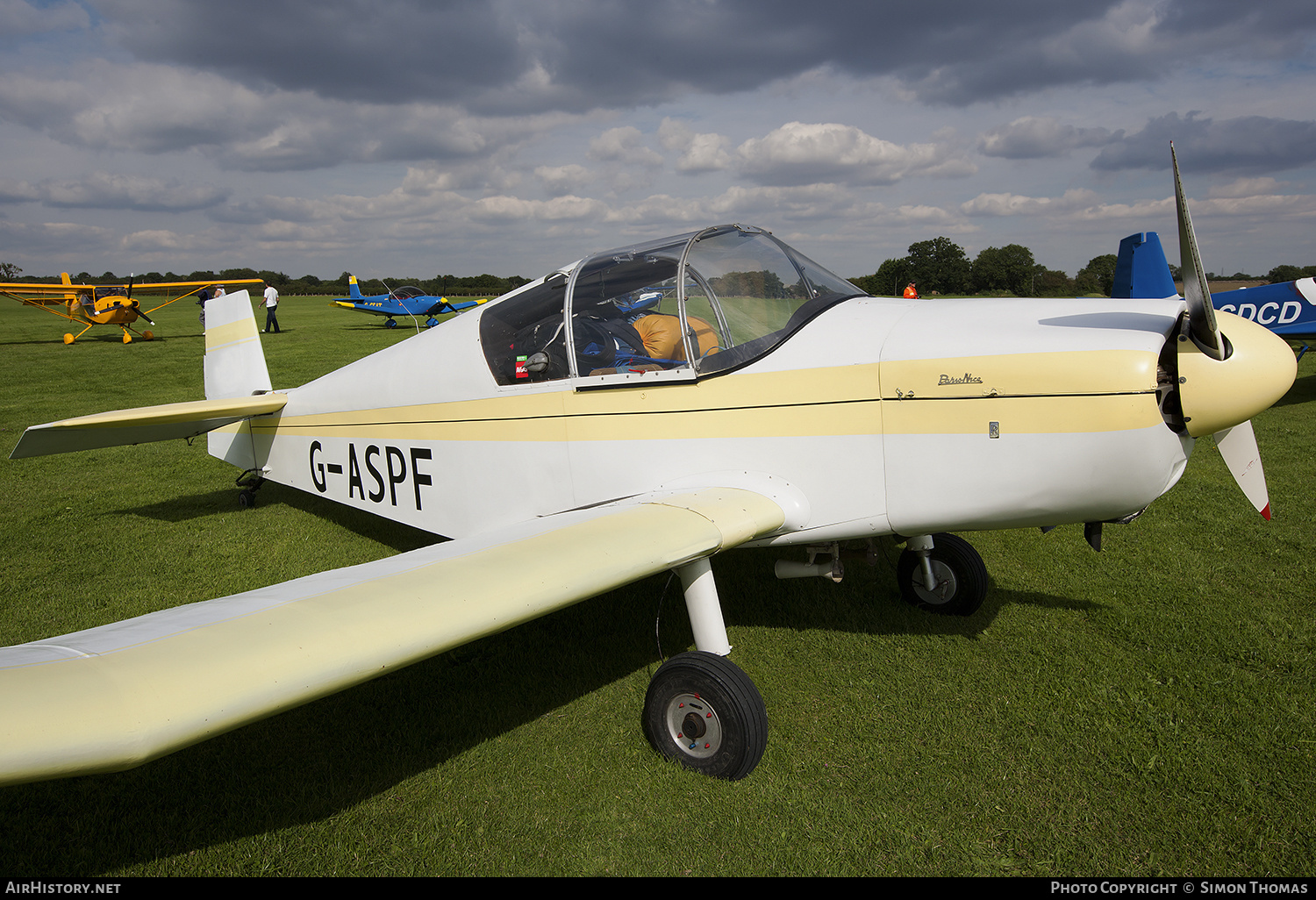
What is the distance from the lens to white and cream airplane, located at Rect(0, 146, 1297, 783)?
194 cm

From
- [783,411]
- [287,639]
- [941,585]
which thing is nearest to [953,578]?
[941,585]

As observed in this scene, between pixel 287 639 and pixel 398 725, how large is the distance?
1640mm

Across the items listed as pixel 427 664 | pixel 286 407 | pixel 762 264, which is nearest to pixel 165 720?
pixel 427 664

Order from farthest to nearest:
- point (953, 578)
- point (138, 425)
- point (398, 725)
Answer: point (138, 425) → point (953, 578) → point (398, 725)

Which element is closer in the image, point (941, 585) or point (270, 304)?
point (941, 585)

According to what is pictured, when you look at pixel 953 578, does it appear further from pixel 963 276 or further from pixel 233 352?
pixel 963 276

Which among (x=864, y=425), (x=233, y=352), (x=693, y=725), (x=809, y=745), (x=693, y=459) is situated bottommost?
(x=809, y=745)

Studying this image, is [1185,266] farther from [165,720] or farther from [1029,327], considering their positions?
[165,720]

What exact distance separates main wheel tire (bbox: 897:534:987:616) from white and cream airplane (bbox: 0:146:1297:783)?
0.06ft

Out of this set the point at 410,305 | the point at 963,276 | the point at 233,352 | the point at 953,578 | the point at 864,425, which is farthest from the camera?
the point at 963,276

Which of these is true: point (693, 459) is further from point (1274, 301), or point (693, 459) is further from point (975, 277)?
point (975, 277)

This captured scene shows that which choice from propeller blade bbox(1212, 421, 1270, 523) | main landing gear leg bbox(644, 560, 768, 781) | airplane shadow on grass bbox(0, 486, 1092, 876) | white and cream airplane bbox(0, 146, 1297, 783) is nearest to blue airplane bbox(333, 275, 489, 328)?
white and cream airplane bbox(0, 146, 1297, 783)

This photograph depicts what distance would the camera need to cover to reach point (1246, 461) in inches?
127

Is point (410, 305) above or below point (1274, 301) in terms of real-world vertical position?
above
